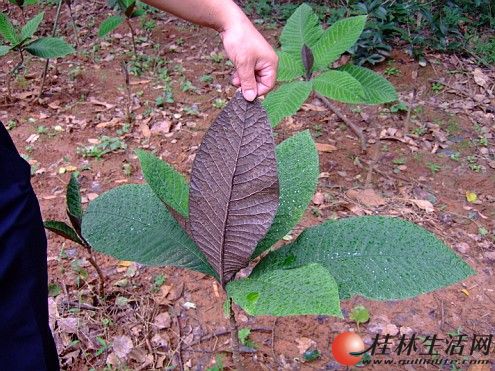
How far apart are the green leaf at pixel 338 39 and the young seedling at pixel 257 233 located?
0.72m

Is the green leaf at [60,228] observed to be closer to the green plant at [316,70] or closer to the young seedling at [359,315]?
the green plant at [316,70]

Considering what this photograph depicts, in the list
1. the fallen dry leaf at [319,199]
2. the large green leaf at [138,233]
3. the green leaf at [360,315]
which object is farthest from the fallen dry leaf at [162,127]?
the large green leaf at [138,233]

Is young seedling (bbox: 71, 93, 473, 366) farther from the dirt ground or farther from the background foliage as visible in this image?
the background foliage

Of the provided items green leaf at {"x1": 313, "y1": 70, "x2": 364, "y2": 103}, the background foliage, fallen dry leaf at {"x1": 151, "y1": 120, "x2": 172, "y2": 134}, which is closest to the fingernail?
green leaf at {"x1": 313, "y1": 70, "x2": 364, "y2": 103}

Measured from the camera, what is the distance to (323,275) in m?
0.81

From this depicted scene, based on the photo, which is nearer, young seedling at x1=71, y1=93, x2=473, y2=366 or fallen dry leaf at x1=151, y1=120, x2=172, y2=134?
young seedling at x1=71, y1=93, x2=473, y2=366

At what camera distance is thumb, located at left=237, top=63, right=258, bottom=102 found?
88 cm

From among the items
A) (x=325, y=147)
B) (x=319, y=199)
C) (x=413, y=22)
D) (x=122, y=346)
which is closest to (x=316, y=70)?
(x=319, y=199)

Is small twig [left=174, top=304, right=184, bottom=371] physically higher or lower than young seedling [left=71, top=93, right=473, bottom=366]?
lower

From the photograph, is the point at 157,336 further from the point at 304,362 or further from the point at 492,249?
the point at 492,249

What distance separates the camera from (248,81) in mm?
934

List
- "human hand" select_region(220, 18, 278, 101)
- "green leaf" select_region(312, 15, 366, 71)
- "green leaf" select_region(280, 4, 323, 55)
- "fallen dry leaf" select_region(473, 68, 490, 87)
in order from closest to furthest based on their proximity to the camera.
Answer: "human hand" select_region(220, 18, 278, 101) → "green leaf" select_region(312, 15, 366, 71) → "green leaf" select_region(280, 4, 323, 55) → "fallen dry leaf" select_region(473, 68, 490, 87)

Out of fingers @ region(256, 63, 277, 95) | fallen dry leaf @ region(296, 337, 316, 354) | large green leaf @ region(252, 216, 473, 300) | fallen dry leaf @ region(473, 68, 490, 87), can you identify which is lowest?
fallen dry leaf @ region(473, 68, 490, 87)

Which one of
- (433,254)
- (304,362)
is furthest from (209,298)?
(433,254)
